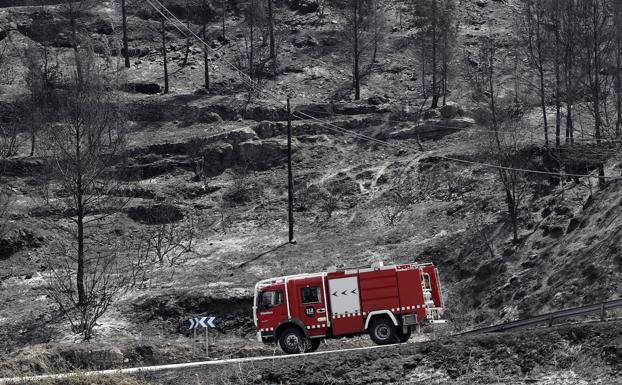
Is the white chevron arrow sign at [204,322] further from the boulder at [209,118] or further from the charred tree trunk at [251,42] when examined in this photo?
the charred tree trunk at [251,42]

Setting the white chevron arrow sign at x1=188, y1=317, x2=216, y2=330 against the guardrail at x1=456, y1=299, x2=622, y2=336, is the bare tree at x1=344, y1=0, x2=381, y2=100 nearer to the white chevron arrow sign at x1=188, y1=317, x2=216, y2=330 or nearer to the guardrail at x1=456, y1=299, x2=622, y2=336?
the white chevron arrow sign at x1=188, y1=317, x2=216, y2=330

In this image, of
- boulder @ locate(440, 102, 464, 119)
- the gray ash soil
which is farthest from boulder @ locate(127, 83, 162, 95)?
boulder @ locate(440, 102, 464, 119)

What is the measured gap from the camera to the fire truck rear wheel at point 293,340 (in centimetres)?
2292

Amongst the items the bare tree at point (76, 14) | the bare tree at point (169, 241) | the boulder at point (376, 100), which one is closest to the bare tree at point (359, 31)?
the boulder at point (376, 100)

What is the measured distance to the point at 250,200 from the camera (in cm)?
4906

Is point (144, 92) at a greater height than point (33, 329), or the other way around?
point (144, 92)

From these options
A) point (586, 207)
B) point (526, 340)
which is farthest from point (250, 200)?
point (526, 340)

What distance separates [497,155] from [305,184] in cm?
1733

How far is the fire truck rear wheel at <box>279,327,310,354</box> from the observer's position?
2292 cm

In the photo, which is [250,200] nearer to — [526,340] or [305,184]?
[305,184]

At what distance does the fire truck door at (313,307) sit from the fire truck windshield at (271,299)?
621 mm

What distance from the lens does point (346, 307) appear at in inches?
902

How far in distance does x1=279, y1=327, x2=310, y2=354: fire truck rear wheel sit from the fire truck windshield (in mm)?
898

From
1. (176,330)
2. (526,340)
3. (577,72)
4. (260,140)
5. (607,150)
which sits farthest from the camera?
(260,140)
